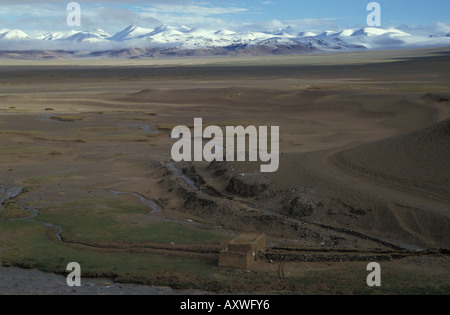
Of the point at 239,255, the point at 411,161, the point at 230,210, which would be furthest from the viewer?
the point at 411,161

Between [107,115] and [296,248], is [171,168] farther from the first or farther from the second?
[107,115]

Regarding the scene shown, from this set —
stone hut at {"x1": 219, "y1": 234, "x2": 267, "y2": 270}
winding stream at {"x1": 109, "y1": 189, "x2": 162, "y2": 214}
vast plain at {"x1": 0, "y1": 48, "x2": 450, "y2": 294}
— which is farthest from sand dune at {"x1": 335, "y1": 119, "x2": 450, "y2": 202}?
stone hut at {"x1": 219, "y1": 234, "x2": 267, "y2": 270}

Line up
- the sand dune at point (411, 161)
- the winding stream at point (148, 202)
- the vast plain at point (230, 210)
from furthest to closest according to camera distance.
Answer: the winding stream at point (148, 202), the sand dune at point (411, 161), the vast plain at point (230, 210)

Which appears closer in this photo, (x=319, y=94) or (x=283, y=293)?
(x=283, y=293)

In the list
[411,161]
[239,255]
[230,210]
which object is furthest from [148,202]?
[411,161]

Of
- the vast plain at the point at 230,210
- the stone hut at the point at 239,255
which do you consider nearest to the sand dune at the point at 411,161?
the vast plain at the point at 230,210

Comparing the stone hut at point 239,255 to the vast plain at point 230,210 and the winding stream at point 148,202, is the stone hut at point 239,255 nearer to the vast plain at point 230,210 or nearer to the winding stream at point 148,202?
the vast plain at point 230,210

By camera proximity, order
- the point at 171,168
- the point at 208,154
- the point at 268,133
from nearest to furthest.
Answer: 1. the point at 171,168
2. the point at 208,154
3. the point at 268,133

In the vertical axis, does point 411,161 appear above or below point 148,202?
above

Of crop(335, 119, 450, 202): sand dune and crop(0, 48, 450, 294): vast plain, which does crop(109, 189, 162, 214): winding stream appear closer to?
crop(0, 48, 450, 294): vast plain

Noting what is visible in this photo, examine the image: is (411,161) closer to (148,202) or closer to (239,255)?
(148,202)

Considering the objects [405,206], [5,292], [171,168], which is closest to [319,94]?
[171,168]
